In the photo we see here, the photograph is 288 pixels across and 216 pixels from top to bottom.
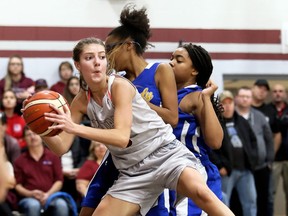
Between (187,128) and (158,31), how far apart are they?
5.89 meters

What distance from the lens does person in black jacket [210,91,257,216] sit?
10312 mm

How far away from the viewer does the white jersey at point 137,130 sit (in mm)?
5668

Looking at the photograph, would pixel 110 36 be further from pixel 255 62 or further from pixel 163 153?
pixel 255 62

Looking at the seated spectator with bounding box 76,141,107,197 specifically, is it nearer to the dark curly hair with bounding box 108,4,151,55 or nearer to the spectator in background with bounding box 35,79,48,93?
the spectator in background with bounding box 35,79,48,93

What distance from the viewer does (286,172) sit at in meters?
11.6

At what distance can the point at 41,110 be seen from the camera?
17.5ft

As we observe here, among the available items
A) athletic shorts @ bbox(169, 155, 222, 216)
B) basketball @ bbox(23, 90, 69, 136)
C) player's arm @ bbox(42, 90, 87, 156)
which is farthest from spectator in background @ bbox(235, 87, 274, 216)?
basketball @ bbox(23, 90, 69, 136)

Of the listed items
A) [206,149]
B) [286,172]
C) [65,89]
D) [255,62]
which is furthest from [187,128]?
[255,62]

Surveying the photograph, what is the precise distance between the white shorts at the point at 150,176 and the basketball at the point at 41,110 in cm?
60

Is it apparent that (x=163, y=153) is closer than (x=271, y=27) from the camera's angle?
Yes

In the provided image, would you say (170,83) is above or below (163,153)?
above

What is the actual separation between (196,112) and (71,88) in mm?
4093

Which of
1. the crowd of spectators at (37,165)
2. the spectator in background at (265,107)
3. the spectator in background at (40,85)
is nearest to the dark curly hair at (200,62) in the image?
the crowd of spectators at (37,165)

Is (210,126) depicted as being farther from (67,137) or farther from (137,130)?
(67,137)
